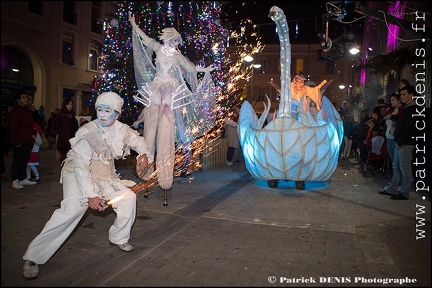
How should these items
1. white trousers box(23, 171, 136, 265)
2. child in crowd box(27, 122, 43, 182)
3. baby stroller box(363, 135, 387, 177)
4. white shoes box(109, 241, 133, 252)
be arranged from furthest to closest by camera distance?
baby stroller box(363, 135, 387, 177), child in crowd box(27, 122, 43, 182), white shoes box(109, 241, 133, 252), white trousers box(23, 171, 136, 265)

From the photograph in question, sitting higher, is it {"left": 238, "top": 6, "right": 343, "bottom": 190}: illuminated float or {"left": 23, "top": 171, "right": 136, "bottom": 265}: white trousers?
{"left": 238, "top": 6, "right": 343, "bottom": 190}: illuminated float

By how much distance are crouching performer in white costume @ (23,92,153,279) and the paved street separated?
211 millimetres

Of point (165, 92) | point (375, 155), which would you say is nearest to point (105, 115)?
point (165, 92)

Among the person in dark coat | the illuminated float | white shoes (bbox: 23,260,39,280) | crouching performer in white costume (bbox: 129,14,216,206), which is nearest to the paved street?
white shoes (bbox: 23,260,39,280)

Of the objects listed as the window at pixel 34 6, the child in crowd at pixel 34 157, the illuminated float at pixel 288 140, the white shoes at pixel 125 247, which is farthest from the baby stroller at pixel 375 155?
the window at pixel 34 6

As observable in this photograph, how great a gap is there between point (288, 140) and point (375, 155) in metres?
4.22

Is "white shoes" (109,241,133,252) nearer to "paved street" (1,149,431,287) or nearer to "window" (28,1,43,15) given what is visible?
"paved street" (1,149,431,287)

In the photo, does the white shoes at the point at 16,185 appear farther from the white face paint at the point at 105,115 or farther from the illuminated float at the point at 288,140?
the illuminated float at the point at 288,140

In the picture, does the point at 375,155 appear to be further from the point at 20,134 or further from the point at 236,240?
the point at 20,134

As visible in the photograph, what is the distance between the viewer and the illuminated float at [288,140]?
6941mm

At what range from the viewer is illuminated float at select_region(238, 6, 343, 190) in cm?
694

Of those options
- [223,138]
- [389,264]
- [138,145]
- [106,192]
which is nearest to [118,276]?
[106,192]

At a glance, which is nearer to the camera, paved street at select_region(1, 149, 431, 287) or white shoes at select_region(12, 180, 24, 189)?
paved street at select_region(1, 149, 431, 287)

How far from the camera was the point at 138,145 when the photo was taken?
4109mm
